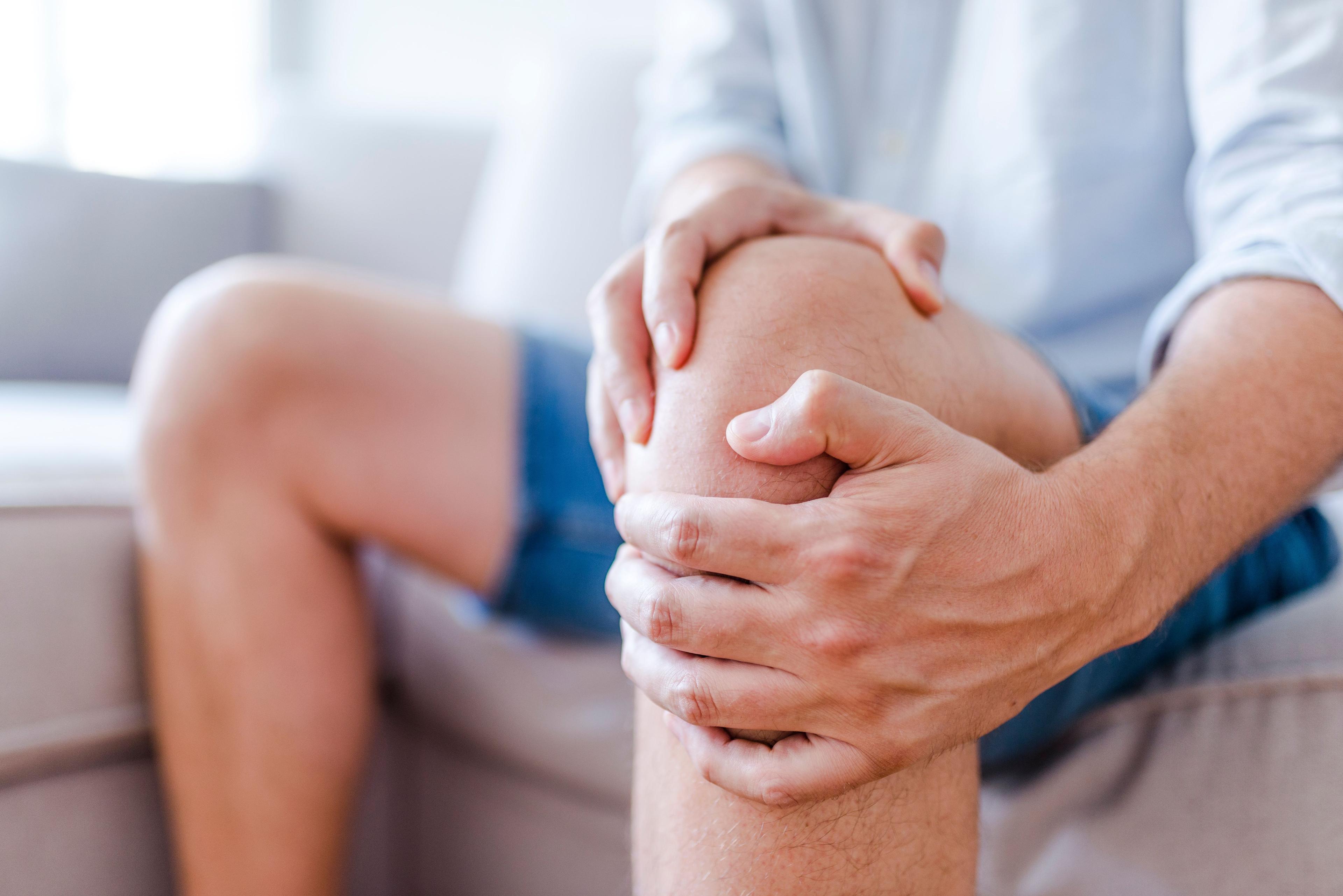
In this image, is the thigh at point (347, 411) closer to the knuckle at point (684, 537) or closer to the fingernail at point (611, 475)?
the fingernail at point (611, 475)

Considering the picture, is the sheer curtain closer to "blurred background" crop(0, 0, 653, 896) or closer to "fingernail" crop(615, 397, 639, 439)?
"blurred background" crop(0, 0, 653, 896)

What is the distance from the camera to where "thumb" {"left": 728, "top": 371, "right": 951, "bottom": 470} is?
34 cm

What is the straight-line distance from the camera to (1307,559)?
57cm

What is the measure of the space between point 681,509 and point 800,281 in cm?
15

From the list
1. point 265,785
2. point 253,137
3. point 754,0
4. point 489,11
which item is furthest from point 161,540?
point 489,11

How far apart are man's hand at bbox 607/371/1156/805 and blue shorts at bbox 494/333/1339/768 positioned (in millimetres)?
145

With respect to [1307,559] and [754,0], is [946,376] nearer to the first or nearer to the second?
[1307,559]

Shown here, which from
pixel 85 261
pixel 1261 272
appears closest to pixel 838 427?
pixel 1261 272

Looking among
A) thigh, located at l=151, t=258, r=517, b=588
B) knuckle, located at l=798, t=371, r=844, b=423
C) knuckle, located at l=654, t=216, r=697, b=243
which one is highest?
knuckle, located at l=654, t=216, r=697, b=243

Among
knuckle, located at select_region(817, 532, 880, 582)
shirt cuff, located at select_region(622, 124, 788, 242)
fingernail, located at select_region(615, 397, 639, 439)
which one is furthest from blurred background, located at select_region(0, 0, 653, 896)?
knuckle, located at select_region(817, 532, 880, 582)

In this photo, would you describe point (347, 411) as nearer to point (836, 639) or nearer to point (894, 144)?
point (836, 639)

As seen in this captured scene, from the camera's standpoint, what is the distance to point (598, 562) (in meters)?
0.63

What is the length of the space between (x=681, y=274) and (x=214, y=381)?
384 millimetres

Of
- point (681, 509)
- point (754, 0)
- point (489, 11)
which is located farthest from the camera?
point (489, 11)
